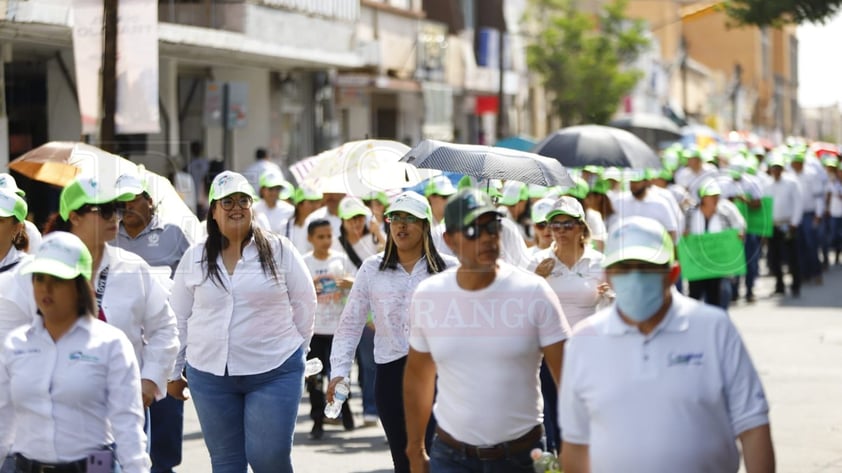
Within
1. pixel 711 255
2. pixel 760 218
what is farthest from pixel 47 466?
pixel 760 218

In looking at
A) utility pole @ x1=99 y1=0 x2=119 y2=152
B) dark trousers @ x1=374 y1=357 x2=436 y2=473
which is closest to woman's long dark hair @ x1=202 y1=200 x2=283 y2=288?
dark trousers @ x1=374 y1=357 x2=436 y2=473

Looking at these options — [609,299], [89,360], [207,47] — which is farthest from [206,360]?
[207,47]

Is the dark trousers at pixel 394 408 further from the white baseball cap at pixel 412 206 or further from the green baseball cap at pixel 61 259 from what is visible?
the green baseball cap at pixel 61 259

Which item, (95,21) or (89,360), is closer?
(89,360)

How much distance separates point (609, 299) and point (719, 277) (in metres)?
6.96

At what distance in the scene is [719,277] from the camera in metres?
15.4

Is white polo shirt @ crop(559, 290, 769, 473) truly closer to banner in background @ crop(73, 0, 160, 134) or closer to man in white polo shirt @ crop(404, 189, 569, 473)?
man in white polo shirt @ crop(404, 189, 569, 473)

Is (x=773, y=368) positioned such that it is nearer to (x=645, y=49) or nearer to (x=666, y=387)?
(x=666, y=387)

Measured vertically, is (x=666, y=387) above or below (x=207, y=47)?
below

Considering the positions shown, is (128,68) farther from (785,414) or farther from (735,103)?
(735,103)

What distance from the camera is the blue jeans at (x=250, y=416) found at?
24.0 feet

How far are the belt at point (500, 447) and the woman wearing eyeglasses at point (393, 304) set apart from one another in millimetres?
1769

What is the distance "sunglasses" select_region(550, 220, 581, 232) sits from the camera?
345 inches

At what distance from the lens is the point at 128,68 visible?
16031 mm
